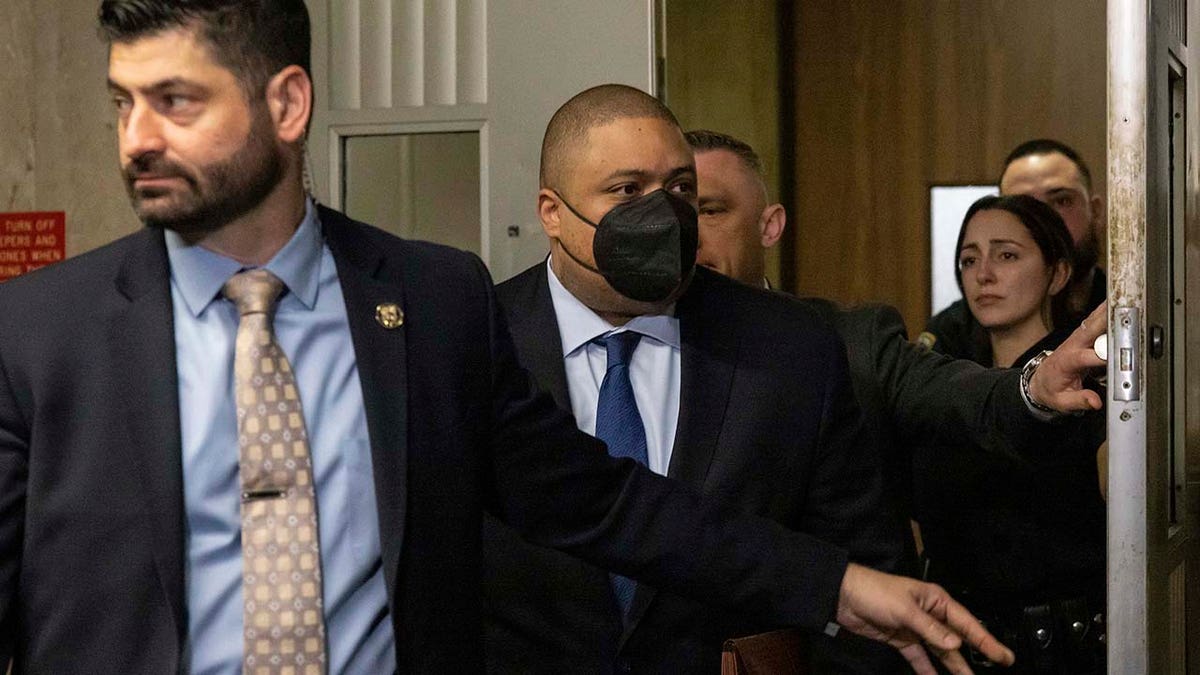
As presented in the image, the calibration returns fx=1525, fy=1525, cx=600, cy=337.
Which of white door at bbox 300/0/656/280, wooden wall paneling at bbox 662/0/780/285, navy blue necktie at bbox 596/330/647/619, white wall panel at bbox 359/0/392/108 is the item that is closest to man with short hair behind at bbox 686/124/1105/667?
navy blue necktie at bbox 596/330/647/619

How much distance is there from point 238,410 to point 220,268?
16 centimetres

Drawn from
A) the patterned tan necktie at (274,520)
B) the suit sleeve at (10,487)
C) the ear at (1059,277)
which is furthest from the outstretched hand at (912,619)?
the ear at (1059,277)

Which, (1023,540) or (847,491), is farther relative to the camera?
(1023,540)

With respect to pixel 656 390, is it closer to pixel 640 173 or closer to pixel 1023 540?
pixel 640 173

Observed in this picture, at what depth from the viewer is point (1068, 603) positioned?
2.61 metres

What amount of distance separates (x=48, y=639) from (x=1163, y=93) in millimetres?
1498

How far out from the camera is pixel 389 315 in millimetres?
1560

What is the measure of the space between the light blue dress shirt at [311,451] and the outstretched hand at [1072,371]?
101 centimetres

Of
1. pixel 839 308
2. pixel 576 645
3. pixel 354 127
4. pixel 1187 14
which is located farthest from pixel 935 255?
pixel 576 645

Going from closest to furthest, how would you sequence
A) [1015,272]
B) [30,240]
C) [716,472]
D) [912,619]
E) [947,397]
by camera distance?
1. [912,619]
2. [716,472]
3. [947,397]
4. [1015,272]
5. [30,240]

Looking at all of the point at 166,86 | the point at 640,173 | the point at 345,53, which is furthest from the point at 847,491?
the point at 345,53

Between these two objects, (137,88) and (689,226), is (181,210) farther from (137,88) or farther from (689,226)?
(689,226)

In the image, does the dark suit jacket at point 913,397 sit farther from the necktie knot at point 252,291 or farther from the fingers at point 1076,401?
the necktie knot at point 252,291

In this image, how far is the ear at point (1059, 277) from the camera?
2943mm
